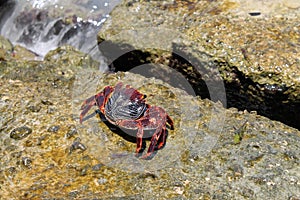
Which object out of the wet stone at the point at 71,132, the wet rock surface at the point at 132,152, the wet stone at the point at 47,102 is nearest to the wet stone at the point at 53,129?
the wet rock surface at the point at 132,152

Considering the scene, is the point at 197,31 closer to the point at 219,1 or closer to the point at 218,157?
the point at 219,1

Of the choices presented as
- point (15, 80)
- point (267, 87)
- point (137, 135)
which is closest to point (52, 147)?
point (137, 135)

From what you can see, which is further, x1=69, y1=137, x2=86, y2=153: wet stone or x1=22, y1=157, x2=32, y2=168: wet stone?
x1=69, y1=137, x2=86, y2=153: wet stone

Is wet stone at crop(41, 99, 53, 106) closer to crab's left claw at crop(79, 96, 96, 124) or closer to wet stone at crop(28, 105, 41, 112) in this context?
wet stone at crop(28, 105, 41, 112)

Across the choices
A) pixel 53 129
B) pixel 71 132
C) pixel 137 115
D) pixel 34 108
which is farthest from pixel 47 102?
pixel 137 115

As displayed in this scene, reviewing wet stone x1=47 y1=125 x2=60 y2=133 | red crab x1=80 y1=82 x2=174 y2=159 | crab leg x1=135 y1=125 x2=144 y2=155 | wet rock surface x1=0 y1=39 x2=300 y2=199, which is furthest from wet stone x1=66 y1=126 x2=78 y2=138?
crab leg x1=135 y1=125 x2=144 y2=155

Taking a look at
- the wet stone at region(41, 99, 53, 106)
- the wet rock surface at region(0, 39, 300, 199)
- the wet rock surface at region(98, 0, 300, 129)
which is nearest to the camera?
the wet rock surface at region(0, 39, 300, 199)
